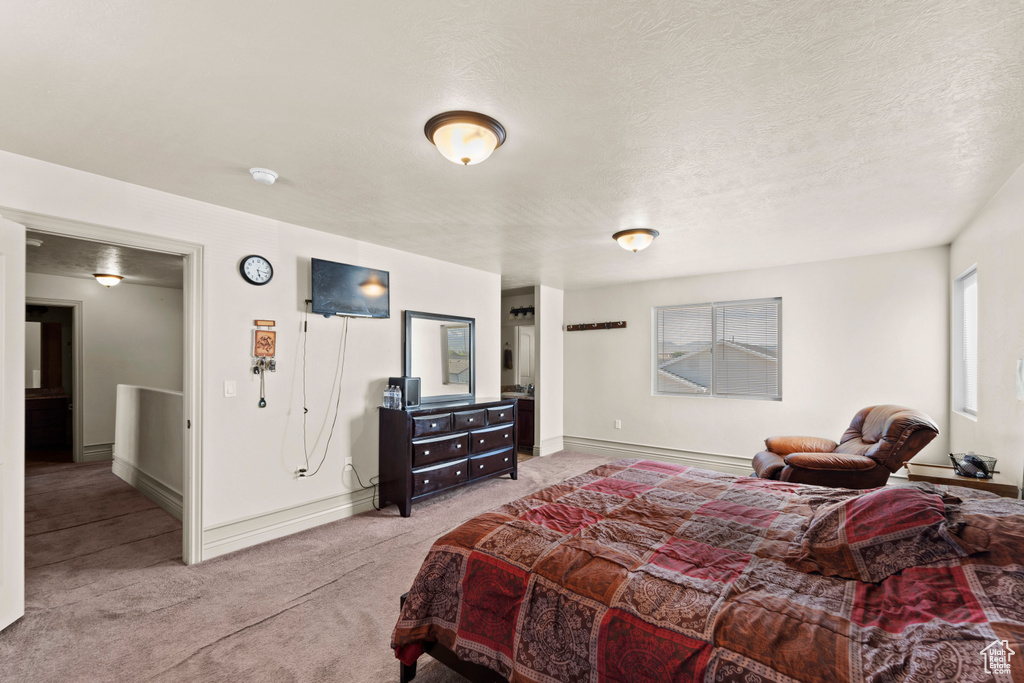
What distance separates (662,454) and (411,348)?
11.8 ft

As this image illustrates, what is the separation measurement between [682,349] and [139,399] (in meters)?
6.36

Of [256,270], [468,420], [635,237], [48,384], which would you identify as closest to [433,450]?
[468,420]

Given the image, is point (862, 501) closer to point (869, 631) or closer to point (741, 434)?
point (869, 631)

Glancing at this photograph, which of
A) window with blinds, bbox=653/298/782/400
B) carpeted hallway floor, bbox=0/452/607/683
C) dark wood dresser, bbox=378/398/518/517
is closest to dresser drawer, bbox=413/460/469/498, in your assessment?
dark wood dresser, bbox=378/398/518/517

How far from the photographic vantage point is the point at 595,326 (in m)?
6.53

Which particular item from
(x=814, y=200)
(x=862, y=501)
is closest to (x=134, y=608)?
(x=862, y=501)

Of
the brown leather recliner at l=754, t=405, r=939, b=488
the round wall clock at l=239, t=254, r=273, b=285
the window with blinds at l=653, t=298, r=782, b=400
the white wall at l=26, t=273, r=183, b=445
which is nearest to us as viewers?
the brown leather recliner at l=754, t=405, r=939, b=488

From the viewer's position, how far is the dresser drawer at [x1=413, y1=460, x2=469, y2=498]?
4000 mm

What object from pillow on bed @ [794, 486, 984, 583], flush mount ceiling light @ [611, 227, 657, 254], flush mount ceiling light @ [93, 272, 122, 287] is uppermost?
flush mount ceiling light @ [611, 227, 657, 254]

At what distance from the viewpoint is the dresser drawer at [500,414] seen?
481 centimetres

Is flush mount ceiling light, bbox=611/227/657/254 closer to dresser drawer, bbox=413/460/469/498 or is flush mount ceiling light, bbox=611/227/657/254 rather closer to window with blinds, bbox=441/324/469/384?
window with blinds, bbox=441/324/469/384

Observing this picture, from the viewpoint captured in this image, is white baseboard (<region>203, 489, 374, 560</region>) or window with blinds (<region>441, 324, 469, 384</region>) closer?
white baseboard (<region>203, 489, 374, 560</region>)

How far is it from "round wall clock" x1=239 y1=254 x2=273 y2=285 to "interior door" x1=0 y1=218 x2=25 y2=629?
3.66 feet

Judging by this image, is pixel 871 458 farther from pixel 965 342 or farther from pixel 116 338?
pixel 116 338
